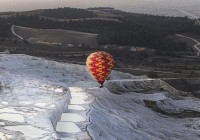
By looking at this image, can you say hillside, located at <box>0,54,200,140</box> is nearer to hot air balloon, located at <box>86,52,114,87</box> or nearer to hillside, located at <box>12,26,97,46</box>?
hot air balloon, located at <box>86,52,114,87</box>

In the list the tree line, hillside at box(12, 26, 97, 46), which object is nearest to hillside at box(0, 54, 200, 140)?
hillside at box(12, 26, 97, 46)

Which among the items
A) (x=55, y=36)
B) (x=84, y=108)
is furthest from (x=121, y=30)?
(x=84, y=108)

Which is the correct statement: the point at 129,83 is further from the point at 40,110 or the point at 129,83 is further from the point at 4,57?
the point at 40,110

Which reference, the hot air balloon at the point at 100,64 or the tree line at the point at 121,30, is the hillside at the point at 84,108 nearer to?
the hot air balloon at the point at 100,64

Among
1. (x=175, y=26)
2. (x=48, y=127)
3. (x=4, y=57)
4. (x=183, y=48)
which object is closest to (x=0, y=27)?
(x=183, y=48)

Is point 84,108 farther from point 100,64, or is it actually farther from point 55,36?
point 55,36

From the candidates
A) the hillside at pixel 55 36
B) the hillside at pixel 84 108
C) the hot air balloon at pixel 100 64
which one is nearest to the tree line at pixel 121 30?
the hillside at pixel 55 36
